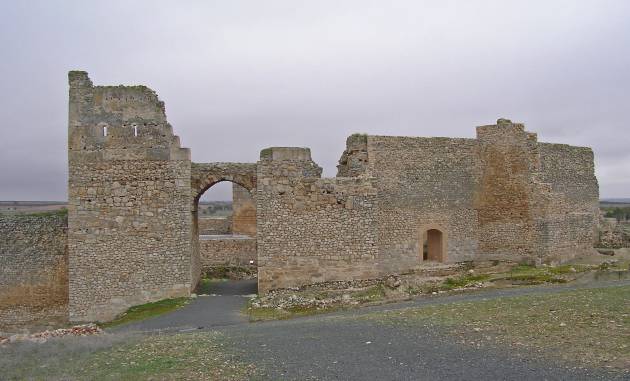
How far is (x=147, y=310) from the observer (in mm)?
17203

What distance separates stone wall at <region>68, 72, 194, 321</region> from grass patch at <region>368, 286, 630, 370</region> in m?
→ 8.01

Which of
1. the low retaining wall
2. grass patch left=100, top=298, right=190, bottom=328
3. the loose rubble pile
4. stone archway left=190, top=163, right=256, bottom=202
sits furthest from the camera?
the low retaining wall

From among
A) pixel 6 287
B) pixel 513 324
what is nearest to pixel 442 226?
pixel 513 324

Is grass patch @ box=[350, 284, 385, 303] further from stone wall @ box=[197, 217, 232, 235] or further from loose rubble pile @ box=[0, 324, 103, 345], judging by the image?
stone wall @ box=[197, 217, 232, 235]

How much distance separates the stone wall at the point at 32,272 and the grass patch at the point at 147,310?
3408mm

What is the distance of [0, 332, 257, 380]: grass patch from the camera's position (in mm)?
8500

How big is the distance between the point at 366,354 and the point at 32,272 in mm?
14810

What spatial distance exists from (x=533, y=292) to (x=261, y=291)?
856 cm

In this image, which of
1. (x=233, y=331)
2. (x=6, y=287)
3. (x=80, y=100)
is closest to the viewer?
(x=233, y=331)

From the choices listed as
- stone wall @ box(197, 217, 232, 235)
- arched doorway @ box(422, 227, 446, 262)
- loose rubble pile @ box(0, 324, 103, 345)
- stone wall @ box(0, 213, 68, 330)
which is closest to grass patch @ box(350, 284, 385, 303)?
arched doorway @ box(422, 227, 446, 262)

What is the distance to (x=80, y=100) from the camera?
17.8 meters

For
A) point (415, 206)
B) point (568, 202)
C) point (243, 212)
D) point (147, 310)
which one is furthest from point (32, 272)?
point (568, 202)

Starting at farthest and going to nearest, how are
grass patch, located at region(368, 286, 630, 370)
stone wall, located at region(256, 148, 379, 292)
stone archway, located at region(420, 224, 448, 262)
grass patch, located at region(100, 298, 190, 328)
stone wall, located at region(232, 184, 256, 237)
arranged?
stone wall, located at region(232, 184, 256, 237) < stone archway, located at region(420, 224, 448, 262) < stone wall, located at region(256, 148, 379, 292) < grass patch, located at region(100, 298, 190, 328) < grass patch, located at region(368, 286, 630, 370)

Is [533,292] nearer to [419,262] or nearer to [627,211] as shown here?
[419,262]
